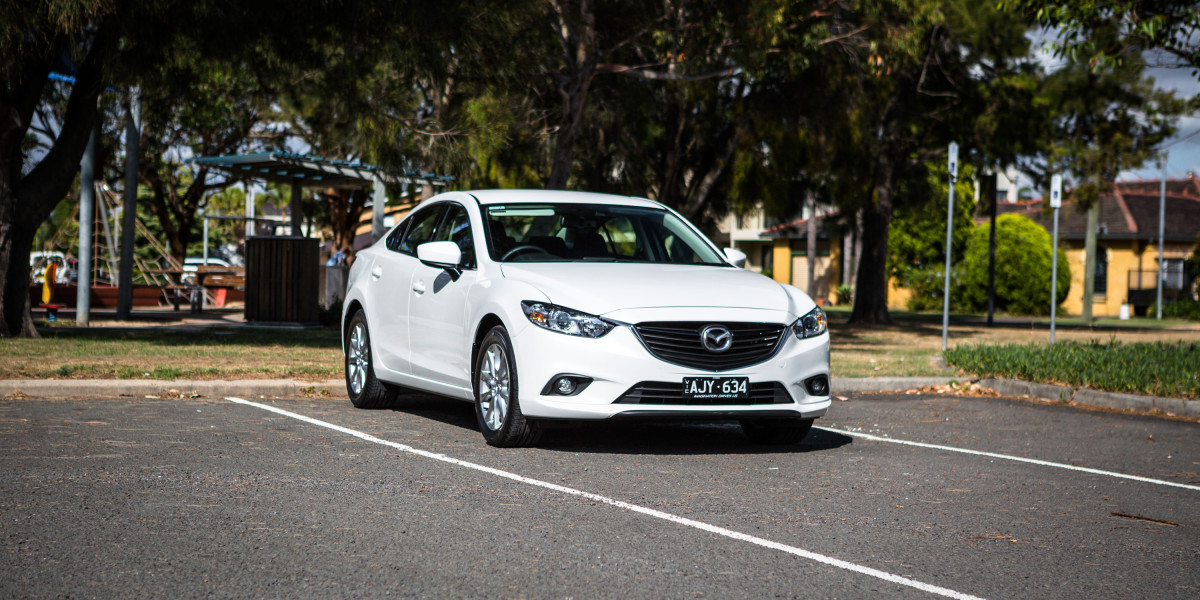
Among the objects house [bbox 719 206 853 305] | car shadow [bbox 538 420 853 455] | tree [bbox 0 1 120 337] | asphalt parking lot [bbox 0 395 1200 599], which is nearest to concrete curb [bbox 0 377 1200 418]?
asphalt parking lot [bbox 0 395 1200 599]

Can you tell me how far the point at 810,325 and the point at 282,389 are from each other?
4.96m

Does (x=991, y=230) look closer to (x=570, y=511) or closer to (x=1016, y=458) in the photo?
(x=1016, y=458)

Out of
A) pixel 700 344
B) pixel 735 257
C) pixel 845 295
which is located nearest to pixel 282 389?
pixel 735 257

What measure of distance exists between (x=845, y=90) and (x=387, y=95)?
820 centimetres

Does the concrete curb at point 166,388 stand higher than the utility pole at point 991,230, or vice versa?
the utility pole at point 991,230

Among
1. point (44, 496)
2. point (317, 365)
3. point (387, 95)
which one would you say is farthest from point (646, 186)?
point (44, 496)

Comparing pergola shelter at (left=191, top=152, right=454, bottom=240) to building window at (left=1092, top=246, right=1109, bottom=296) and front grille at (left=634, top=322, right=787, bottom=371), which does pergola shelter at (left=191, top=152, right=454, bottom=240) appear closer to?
front grille at (left=634, top=322, right=787, bottom=371)

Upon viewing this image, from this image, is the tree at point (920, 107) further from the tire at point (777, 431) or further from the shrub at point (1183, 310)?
the shrub at point (1183, 310)

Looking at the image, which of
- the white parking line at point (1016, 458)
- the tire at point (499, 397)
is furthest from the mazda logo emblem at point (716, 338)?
the white parking line at point (1016, 458)

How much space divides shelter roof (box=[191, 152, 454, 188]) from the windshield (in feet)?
33.5

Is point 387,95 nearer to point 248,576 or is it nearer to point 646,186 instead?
point 646,186

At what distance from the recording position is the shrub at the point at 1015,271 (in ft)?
140

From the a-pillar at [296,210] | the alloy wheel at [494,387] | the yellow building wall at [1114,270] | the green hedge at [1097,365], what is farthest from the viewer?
the yellow building wall at [1114,270]

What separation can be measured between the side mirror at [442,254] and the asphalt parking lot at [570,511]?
116 cm
